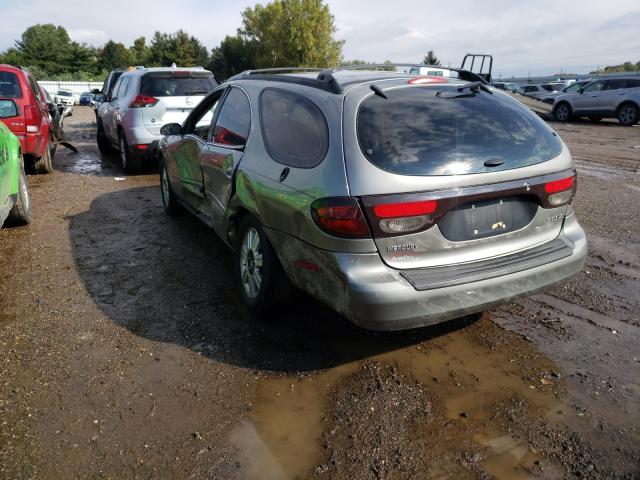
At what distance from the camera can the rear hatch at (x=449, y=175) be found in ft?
9.05

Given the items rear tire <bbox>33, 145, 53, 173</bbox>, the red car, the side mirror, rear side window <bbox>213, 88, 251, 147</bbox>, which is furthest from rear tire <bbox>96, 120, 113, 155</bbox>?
rear side window <bbox>213, 88, 251, 147</bbox>

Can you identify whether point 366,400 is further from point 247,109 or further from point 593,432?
point 247,109

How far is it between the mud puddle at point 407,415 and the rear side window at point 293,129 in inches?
51.8

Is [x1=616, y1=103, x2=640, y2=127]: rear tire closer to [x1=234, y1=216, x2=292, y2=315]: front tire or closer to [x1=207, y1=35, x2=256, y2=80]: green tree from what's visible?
[x1=234, y1=216, x2=292, y2=315]: front tire

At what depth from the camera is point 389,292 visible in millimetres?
2727

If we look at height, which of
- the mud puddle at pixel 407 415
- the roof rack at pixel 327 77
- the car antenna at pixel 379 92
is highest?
the roof rack at pixel 327 77

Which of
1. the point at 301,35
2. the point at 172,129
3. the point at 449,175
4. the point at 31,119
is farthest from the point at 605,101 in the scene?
the point at 301,35

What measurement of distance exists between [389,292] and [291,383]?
836 millimetres

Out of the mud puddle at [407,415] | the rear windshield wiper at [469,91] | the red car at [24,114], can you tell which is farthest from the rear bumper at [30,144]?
the rear windshield wiper at [469,91]

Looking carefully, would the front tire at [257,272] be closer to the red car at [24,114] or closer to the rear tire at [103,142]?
the red car at [24,114]

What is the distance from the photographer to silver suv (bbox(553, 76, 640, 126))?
1875cm

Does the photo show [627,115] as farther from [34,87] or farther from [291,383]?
[291,383]

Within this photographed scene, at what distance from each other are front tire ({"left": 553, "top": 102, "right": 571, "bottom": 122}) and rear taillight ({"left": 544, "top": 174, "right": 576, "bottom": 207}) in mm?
19615

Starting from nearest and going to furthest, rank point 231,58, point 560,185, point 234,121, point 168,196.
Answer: point 560,185 < point 234,121 < point 168,196 < point 231,58
